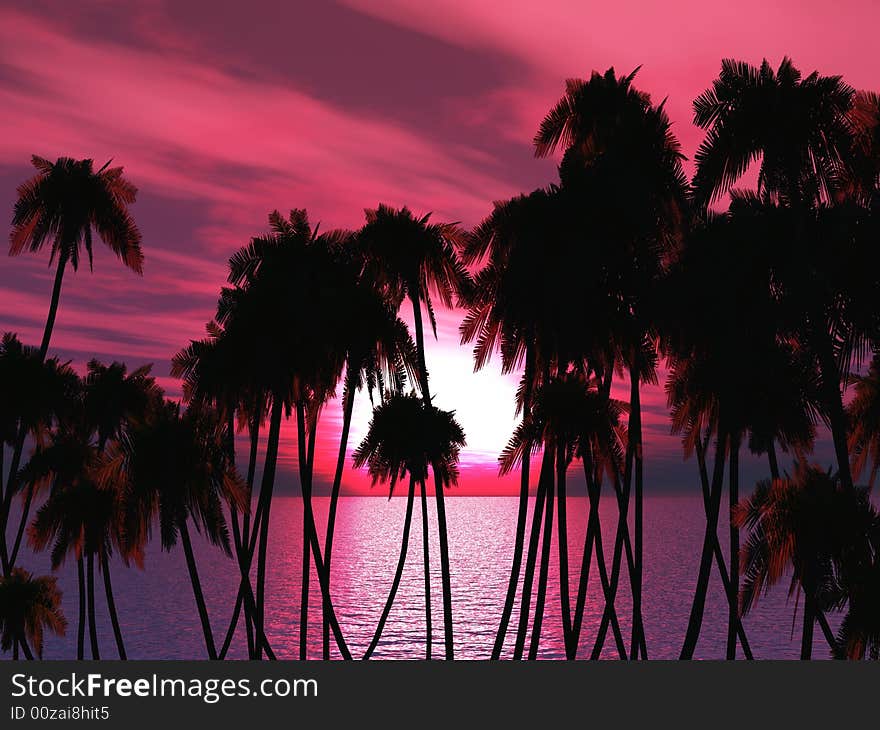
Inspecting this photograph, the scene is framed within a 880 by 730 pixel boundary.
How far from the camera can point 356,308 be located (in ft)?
108

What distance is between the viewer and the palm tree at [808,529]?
19.4 metres

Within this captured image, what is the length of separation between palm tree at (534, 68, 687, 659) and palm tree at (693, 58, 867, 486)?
4.26 meters

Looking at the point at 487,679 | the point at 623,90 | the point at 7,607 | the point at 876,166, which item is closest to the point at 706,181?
the point at 876,166

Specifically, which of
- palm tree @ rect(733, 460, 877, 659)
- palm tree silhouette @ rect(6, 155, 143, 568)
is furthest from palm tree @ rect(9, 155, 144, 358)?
palm tree @ rect(733, 460, 877, 659)

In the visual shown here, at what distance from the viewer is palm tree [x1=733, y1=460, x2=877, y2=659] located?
19.4 meters


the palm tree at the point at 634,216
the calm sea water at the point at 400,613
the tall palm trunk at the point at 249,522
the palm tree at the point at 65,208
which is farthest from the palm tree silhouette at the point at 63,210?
the calm sea water at the point at 400,613

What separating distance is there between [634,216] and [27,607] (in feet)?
95.3

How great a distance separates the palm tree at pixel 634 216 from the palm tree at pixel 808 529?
8.83 metres

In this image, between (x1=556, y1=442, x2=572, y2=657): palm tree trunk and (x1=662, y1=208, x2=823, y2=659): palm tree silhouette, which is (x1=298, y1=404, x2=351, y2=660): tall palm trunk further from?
(x1=662, y1=208, x2=823, y2=659): palm tree silhouette

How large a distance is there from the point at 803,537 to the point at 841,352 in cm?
689

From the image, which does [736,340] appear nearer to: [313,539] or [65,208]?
[313,539]

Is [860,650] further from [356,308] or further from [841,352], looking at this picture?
[356,308]

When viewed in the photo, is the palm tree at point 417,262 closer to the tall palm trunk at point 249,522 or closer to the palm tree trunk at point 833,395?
the tall palm trunk at point 249,522

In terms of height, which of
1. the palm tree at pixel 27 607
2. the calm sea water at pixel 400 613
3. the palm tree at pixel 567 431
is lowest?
the calm sea water at pixel 400 613
